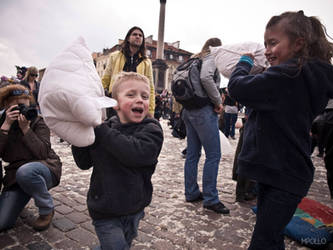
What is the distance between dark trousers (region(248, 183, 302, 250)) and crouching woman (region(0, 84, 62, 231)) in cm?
199

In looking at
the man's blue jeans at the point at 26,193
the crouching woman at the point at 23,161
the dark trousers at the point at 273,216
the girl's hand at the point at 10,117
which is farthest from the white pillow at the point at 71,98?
the man's blue jeans at the point at 26,193

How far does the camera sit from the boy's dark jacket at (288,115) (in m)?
1.44

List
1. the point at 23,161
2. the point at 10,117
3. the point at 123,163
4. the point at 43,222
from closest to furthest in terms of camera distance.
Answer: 1. the point at 123,163
2. the point at 10,117
3. the point at 43,222
4. the point at 23,161

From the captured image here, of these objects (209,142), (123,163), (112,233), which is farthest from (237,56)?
(112,233)

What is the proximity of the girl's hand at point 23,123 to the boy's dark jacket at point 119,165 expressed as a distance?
1.20m

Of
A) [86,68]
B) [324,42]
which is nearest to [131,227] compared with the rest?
[86,68]

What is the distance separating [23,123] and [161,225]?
172 centimetres

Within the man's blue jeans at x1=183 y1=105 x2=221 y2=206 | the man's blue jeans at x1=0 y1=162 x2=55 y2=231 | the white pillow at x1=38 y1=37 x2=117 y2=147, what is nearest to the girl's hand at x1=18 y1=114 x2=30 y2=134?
the man's blue jeans at x1=0 y1=162 x2=55 y2=231

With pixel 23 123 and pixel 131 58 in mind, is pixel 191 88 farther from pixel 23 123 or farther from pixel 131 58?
pixel 23 123

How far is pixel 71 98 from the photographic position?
3.55 feet

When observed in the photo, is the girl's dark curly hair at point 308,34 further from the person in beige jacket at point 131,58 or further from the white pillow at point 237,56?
the person in beige jacket at point 131,58

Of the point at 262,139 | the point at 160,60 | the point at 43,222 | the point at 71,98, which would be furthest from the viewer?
the point at 160,60

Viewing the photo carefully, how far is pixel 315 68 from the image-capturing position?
1.43 m

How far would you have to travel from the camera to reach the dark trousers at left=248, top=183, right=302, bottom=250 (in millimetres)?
1473
